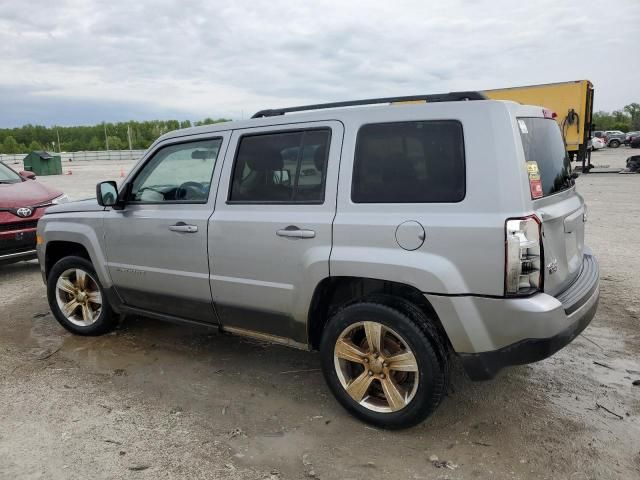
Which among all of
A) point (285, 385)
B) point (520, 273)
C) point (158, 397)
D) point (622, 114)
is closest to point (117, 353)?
point (158, 397)

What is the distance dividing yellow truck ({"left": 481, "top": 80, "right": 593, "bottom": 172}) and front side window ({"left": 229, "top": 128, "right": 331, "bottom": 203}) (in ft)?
54.4

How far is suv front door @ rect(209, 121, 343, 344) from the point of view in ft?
10.3

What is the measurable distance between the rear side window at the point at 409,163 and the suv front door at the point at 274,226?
0.65ft

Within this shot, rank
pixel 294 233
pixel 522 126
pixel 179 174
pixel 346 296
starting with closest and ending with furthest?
1. pixel 522 126
2. pixel 294 233
3. pixel 346 296
4. pixel 179 174

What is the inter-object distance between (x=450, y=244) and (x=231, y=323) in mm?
1749

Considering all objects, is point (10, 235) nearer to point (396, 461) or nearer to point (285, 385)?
point (285, 385)

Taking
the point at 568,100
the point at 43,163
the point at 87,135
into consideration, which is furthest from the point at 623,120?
the point at 87,135

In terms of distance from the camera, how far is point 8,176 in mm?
7863

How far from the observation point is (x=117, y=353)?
14.2 feet

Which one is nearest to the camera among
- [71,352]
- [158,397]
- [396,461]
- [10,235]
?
[396,461]

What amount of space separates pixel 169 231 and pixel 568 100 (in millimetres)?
18120

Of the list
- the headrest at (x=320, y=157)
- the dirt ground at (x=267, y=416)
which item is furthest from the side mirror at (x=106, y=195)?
the headrest at (x=320, y=157)

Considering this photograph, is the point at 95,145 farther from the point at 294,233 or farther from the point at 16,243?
the point at 294,233

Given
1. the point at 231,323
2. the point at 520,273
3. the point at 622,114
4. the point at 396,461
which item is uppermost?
the point at 622,114
